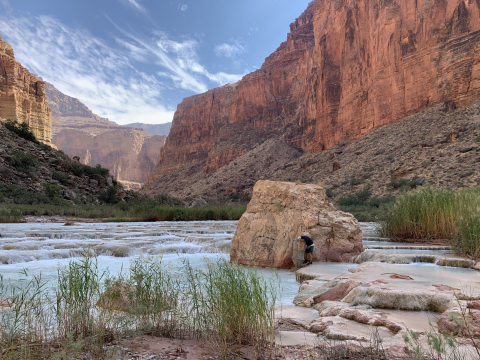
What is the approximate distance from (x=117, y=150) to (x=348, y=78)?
370 feet

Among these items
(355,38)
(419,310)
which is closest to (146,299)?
(419,310)

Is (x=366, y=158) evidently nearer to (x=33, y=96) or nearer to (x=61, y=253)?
(x=61, y=253)

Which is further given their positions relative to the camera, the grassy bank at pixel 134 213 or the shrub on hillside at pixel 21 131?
the shrub on hillside at pixel 21 131

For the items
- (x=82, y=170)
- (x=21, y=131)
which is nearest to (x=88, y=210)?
(x=82, y=170)

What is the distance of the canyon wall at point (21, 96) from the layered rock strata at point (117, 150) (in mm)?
84783

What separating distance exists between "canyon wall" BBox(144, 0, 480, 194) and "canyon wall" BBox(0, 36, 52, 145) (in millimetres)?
28988

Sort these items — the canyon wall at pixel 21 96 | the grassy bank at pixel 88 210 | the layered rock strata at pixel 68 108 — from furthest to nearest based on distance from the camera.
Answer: the layered rock strata at pixel 68 108 → the canyon wall at pixel 21 96 → the grassy bank at pixel 88 210

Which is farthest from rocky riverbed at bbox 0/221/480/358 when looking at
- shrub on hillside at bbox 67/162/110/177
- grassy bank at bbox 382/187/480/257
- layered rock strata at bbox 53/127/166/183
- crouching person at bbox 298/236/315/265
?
layered rock strata at bbox 53/127/166/183

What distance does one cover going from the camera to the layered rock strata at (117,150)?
131125 millimetres

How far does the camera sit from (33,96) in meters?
43.8

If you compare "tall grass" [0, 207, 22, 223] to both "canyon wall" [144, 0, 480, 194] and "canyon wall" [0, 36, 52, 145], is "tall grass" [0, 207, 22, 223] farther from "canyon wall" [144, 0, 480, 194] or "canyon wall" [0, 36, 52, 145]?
"canyon wall" [144, 0, 480, 194]

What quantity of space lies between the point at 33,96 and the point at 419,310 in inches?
2042

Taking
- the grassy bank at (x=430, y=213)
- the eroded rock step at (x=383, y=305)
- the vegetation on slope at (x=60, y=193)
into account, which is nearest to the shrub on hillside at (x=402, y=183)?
the vegetation on slope at (x=60, y=193)

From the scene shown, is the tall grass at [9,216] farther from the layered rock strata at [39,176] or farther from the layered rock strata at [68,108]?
the layered rock strata at [68,108]
